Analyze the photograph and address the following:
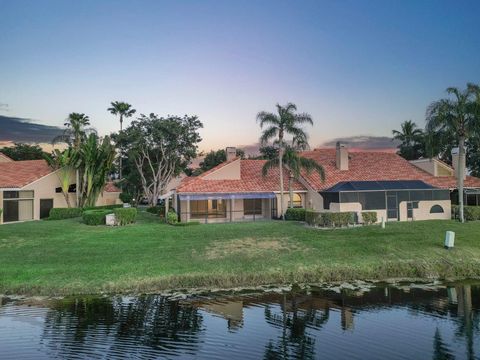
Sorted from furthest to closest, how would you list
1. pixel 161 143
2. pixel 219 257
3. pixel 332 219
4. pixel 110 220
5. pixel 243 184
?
1. pixel 161 143
2. pixel 243 184
3. pixel 110 220
4. pixel 332 219
5. pixel 219 257

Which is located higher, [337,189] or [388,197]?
[337,189]

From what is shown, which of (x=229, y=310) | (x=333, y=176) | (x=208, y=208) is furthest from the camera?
(x=208, y=208)

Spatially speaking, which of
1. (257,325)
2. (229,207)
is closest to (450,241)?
(257,325)

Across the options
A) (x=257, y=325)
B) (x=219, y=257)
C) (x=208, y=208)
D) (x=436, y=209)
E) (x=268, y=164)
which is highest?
(x=268, y=164)

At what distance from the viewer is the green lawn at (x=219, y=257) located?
56.6 feet

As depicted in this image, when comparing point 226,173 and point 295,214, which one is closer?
point 295,214

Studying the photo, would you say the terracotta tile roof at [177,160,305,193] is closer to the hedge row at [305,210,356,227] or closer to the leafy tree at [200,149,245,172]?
the hedge row at [305,210,356,227]

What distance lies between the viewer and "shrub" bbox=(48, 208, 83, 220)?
1444 inches

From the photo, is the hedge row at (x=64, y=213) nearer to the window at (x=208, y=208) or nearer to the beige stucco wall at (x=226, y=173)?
the window at (x=208, y=208)

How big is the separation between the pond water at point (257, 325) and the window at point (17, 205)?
931 inches

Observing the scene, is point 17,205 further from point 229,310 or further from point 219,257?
point 229,310

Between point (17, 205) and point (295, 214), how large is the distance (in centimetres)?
2390

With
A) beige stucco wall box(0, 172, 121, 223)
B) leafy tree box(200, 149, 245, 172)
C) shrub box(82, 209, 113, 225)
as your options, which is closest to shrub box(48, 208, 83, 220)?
beige stucco wall box(0, 172, 121, 223)

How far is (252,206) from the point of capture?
3734 centimetres
